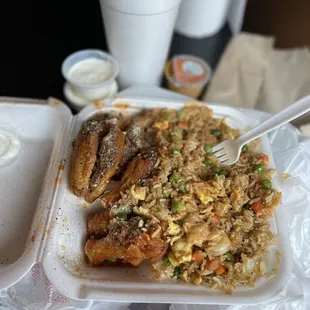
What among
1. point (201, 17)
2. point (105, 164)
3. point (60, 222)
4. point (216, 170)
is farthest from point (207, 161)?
point (201, 17)

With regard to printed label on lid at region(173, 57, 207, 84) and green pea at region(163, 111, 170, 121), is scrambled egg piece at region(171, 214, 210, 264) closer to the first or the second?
green pea at region(163, 111, 170, 121)

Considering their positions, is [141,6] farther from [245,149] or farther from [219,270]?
[219,270]

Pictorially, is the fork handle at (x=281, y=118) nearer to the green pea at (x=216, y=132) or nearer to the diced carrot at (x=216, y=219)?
the green pea at (x=216, y=132)

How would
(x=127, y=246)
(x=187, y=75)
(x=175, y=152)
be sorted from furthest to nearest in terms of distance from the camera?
(x=187, y=75) < (x=175, y=152) < (x=127, y=246)

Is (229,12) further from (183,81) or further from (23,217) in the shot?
(23,217)

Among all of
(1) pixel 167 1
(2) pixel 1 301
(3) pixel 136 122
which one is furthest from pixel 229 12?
(2) pixel 1 301

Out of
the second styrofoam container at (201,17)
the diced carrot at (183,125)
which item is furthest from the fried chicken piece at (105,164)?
the second styrofoam container at (201,17)

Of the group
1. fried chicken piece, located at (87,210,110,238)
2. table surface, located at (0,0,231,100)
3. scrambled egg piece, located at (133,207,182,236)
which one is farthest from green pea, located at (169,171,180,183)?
table surface, located at (0,0,231,100)
